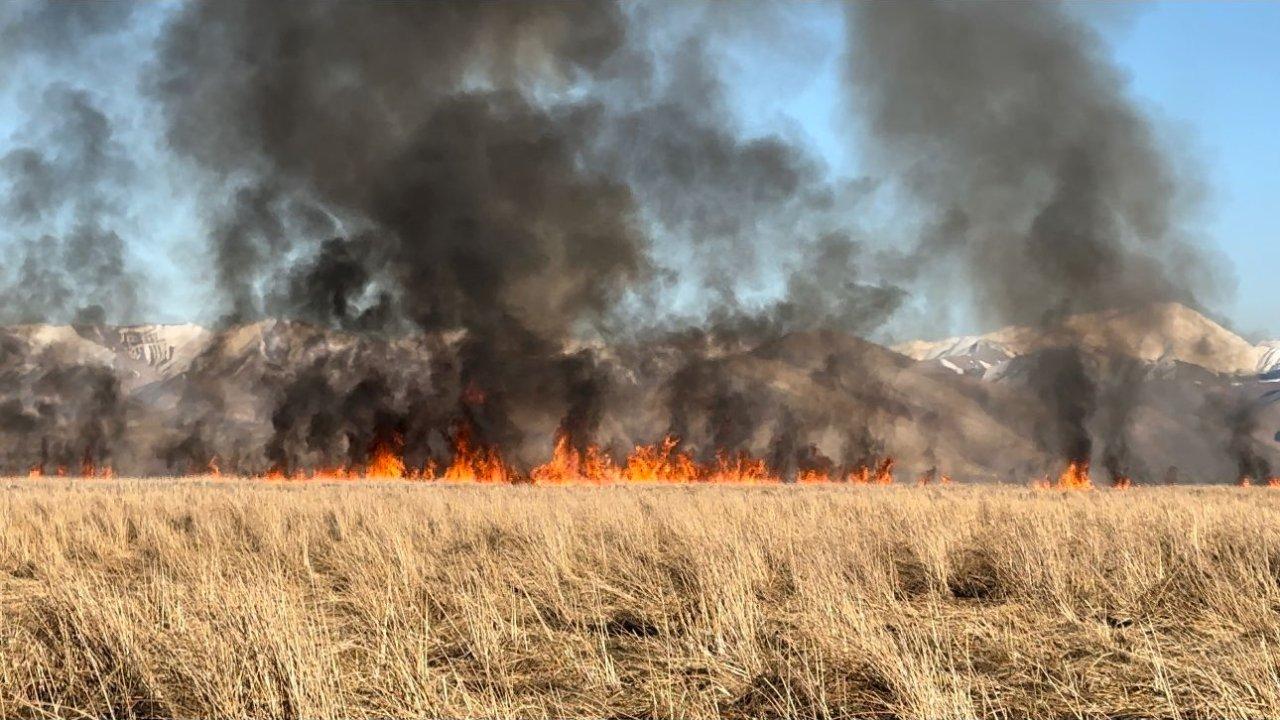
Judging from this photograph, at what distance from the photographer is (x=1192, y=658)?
686 centimetres

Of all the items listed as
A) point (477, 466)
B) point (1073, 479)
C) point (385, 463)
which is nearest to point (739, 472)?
point (477, 466)

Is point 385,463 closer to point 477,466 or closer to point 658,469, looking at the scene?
point 477,466

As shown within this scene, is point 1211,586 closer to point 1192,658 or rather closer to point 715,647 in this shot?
point 1192,658

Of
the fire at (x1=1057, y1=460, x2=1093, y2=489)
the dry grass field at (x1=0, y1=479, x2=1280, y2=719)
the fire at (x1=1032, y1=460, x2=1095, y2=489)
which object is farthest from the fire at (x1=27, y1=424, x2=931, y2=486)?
the dry grass field at (x1=0, y1=479, x2=1280, y2=719)

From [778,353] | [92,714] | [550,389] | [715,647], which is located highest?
[778,353]

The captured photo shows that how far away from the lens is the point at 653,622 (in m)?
8.76

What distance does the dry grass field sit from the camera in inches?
242

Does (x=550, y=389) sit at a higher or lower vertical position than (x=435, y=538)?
higher

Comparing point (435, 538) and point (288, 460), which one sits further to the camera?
point (288, 460)

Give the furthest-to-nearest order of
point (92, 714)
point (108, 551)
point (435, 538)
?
point (435, 538), point (108, 551), point (92, 714)

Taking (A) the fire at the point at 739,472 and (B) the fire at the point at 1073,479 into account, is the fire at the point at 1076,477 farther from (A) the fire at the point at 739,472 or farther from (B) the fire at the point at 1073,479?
(A) the fire at the point at 739,472

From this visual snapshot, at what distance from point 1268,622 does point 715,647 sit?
182 inches

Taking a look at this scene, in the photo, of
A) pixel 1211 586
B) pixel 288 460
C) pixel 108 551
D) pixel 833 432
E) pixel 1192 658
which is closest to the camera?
pixel 1192 658

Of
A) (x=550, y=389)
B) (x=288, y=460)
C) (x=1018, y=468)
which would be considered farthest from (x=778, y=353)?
(x=288, y=460)
